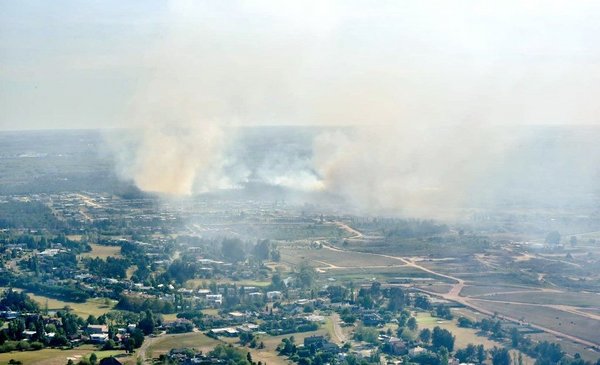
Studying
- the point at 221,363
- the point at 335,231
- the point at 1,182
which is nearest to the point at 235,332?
the point at 221,363

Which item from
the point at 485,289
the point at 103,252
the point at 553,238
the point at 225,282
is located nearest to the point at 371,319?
the point at 485,289

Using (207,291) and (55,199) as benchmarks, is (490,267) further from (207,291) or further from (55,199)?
(55,199)

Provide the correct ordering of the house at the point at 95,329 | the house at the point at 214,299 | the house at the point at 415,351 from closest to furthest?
1. the house at the point at 415,351
2. the house at the point at 95,329
3. the house at the point at 214,299

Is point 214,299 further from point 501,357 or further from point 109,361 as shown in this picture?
point 501,357

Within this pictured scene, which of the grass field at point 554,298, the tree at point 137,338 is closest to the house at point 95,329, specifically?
the tree at point 137,338

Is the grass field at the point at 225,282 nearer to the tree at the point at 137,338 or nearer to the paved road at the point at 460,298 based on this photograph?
the paved road at the point at 460,298

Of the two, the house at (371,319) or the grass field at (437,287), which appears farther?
the grass field at (437,287)
